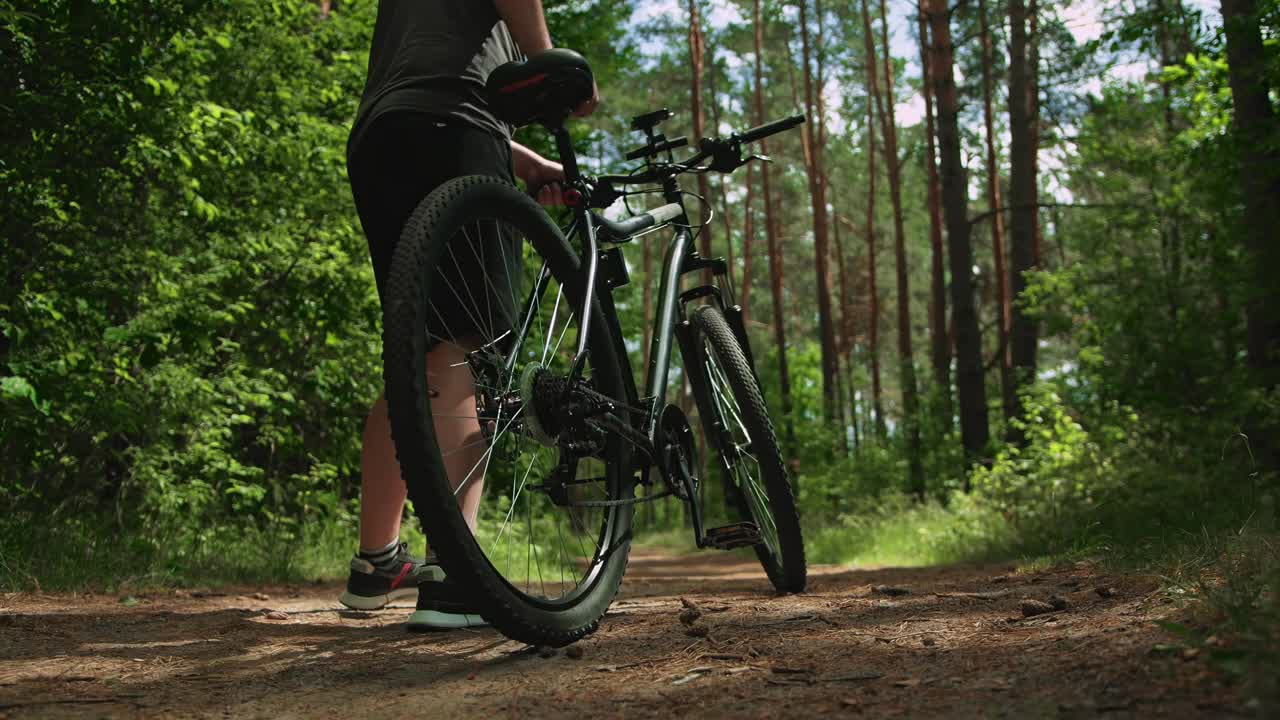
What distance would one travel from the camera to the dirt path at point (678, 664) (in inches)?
58.7

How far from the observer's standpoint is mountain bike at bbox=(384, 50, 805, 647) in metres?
1.94

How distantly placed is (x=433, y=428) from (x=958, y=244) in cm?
1149

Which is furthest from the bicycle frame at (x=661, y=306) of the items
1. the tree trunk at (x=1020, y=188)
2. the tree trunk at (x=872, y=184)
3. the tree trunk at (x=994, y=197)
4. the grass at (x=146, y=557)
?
the tree trunk at (x=872, y=184)

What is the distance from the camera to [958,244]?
12.3 meters

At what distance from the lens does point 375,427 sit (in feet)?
9.68

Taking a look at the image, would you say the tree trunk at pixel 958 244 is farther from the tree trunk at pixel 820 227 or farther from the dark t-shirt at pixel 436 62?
the tree trunk at pixel 820 227

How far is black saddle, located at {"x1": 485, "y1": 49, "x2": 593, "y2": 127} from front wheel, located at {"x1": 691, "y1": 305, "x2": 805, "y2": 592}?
1107 mm

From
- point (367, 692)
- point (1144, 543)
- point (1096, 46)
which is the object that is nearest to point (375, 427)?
point (367, 692)

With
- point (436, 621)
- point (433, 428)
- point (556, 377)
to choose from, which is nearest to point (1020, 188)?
point (556, 377)

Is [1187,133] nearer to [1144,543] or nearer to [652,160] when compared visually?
[1144,543]

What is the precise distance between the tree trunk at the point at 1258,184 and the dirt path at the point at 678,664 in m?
5.72

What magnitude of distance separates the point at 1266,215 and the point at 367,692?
7800 millimetres

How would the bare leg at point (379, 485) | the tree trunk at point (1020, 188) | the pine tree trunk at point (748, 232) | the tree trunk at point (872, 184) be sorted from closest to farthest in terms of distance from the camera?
the bare leg at point (379, 485) → the tree trunk at point (1020, 188) → the tree trunk at point (872, 184) → the pine tree trunk at point (748, 232)

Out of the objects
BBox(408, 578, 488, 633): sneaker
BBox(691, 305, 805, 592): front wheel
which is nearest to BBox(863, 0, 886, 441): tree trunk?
BBox(691, 305, 805, 592): front wheel
